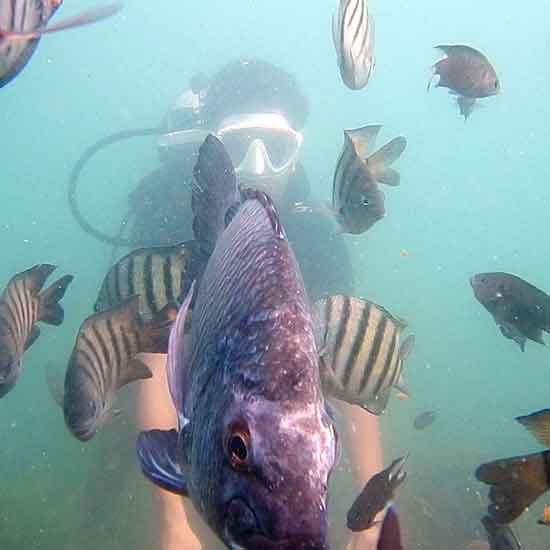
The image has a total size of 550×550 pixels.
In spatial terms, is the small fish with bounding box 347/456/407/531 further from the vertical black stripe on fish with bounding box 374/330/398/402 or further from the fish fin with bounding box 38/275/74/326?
the fish fin with bounding box 38/275/74/326

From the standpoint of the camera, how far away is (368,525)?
300cm

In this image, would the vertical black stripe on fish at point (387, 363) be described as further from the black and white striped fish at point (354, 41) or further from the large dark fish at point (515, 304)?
the black and white striped fish at point (354, 41)

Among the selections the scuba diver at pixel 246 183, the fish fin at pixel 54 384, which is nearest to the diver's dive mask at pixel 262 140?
the scuba diver at pixel 246 183

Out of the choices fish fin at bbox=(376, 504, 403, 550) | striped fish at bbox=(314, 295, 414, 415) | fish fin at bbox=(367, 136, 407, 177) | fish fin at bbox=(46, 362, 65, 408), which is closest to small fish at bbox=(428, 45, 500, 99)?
fish fin at bbox=(367, 136, 407, 177)

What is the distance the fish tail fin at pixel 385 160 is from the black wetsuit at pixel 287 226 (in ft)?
16.5

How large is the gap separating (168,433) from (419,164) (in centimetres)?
12600

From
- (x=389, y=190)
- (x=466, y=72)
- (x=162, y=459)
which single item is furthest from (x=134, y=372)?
(x=389, y=190)

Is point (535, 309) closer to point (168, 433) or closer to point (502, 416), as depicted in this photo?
point (168, 433)

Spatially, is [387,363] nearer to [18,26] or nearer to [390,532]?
[390,532]

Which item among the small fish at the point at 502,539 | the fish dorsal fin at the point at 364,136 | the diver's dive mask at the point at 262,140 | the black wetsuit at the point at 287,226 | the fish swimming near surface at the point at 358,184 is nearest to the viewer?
the small fish at the point at 502,539

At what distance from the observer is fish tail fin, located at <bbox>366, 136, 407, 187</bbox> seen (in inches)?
135

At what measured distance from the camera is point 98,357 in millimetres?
2570

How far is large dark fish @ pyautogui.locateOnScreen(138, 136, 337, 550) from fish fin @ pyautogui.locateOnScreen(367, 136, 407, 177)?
2441 mm

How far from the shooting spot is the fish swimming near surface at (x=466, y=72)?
11.2 feet
